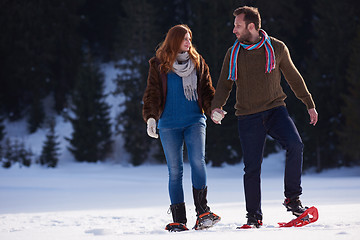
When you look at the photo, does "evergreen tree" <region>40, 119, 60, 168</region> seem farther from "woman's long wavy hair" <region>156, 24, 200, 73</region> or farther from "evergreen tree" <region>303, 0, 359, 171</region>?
"woman's long wavy hair" <region>156, 24, 200, 73</region>

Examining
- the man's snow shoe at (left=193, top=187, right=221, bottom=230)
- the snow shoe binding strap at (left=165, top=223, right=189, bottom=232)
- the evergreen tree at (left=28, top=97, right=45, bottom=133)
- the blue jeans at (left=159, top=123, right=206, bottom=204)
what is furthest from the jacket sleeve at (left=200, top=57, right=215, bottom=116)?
the evergreen tree at (left=28, top=97, right=45, bottom=133)

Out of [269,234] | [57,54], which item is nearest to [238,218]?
[269,234]

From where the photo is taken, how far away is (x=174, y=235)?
3623 millimetres

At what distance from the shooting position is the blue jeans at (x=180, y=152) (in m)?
4.19

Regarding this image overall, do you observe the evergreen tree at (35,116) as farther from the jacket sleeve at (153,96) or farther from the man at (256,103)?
the man at (256,103)

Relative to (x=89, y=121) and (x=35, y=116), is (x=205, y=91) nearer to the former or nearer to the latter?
(x=89, y=121)

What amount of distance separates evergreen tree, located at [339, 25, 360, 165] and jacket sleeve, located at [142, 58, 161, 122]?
15.5 metres

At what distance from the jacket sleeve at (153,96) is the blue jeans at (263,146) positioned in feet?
2.51

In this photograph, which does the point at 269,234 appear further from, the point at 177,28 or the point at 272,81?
the point at 177,28

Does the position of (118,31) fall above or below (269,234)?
above

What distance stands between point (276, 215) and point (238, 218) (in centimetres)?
44

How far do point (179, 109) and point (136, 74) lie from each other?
22.5 meters

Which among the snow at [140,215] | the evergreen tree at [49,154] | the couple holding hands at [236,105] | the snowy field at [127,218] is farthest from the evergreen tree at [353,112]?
the couple holding hands at [236,105]

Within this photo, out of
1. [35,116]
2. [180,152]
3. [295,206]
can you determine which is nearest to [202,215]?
[180,152]
